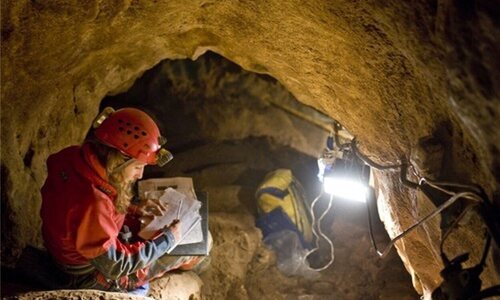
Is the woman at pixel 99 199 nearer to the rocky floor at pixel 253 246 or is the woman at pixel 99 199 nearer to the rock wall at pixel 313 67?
the rock wall at pixel 313 67

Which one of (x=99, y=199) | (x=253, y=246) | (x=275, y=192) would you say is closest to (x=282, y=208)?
(x=275, y=192)

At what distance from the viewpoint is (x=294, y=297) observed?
481 cm

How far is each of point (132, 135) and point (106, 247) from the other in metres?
0.82

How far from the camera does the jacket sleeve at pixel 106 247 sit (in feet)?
9.37

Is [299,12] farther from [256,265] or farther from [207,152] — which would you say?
[207,152]

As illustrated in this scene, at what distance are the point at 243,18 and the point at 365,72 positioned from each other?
42.8 inches

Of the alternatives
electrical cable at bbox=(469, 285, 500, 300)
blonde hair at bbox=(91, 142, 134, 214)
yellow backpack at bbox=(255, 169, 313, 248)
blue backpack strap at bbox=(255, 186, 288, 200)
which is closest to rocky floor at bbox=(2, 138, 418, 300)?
yellow backpack at bbox=(255, 169, 313, 248)

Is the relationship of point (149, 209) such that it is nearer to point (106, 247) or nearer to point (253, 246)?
point (106, 247)

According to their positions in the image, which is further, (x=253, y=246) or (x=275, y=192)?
(x=275, y=192)

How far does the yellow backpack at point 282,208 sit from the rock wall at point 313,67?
170 centimetres

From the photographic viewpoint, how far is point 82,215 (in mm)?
2834

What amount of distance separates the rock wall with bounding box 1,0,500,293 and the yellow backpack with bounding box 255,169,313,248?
5.59 ft

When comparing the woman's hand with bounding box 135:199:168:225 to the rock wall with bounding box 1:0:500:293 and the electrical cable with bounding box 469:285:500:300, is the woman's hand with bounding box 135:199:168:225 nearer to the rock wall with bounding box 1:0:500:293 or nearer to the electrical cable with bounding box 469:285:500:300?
the rock wall with bounding box 1:0:500:293

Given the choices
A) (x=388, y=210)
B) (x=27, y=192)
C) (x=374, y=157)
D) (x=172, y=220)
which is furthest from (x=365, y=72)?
(x=27, y=192)
